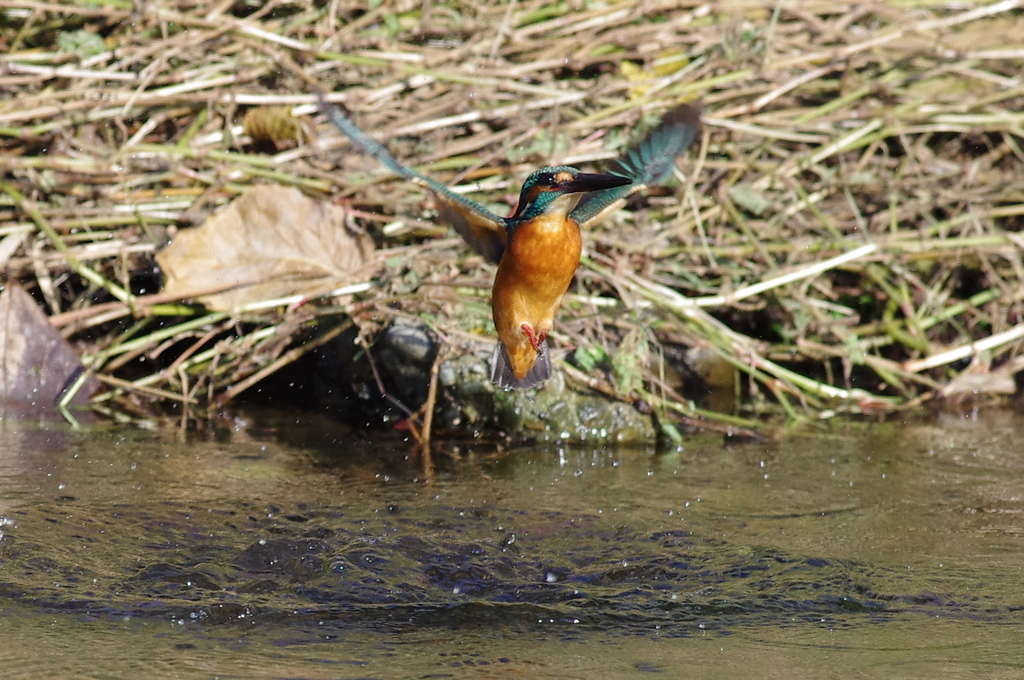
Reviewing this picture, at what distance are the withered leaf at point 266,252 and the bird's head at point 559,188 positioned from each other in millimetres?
1370

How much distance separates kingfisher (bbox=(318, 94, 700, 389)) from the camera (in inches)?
114

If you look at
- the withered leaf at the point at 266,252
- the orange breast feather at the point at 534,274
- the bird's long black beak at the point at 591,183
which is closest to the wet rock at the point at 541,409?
the withered leaf at the point at 266,252

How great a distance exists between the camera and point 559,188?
2.87 meters

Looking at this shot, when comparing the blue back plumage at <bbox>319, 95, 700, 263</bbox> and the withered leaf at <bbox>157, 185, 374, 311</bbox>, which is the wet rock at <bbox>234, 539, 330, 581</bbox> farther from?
the withered leaf at <bbox>157, 185, 374, 311</bbox>

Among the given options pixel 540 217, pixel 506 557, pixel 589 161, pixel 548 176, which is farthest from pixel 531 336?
pixel 589 161

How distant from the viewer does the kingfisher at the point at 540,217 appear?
289cm

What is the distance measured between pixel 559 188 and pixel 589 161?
182cm

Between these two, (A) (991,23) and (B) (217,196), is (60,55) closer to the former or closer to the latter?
(B) (217,196)

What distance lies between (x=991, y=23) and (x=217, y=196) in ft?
11.3

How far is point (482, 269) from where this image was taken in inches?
167

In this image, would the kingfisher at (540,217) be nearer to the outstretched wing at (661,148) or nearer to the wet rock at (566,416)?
the outstretched wing at (661,148)

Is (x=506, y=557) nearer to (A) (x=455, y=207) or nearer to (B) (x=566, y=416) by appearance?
(A) (x=455, y=207)

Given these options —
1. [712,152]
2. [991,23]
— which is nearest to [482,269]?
[712,152]

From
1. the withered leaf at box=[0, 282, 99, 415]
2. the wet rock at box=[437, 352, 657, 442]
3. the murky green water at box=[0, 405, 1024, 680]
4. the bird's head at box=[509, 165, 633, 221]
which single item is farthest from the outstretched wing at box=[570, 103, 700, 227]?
the withered leaf at box=[0, 282, 99, 415]
